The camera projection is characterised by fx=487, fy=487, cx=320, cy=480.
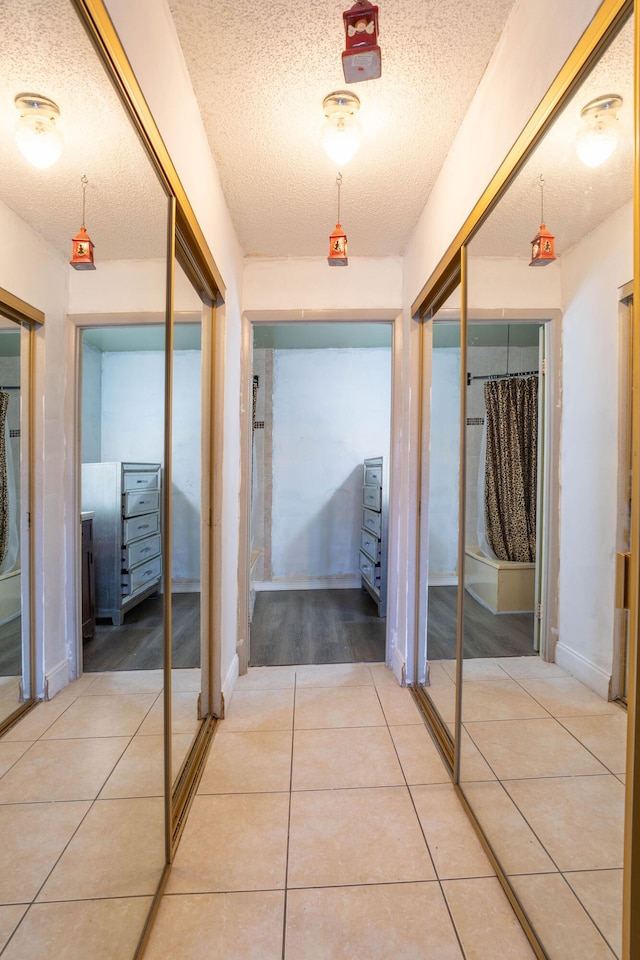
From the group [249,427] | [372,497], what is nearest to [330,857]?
[249,427]

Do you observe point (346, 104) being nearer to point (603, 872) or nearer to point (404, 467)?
point (404, 467)

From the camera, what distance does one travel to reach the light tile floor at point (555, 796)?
34.4 inches

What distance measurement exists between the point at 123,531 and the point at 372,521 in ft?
10.3

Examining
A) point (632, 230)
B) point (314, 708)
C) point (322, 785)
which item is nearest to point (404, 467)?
point (314, 708)

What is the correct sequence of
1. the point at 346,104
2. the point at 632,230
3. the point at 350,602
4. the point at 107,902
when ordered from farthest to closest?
the point at 350,602 → the point at 346,104 → the point at 107,902 → the point at 632,230

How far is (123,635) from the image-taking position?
1.11 metres

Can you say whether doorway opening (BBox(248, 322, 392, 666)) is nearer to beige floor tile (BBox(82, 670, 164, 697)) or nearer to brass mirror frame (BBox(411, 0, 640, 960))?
brass mirror frame (BBox(411, 0, 640, 960))

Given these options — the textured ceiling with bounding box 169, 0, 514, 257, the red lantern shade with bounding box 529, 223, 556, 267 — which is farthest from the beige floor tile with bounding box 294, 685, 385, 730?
the textured ceiling with bounding box 169, 0, 514, 257

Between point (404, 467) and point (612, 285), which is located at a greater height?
point (612, 285)

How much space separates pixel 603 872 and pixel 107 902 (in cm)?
96

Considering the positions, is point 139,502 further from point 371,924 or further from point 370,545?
point 370,545

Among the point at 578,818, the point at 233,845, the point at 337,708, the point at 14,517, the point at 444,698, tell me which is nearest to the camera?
the point at 14,517

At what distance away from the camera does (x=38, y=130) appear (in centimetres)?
66

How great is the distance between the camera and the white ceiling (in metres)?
0.72
